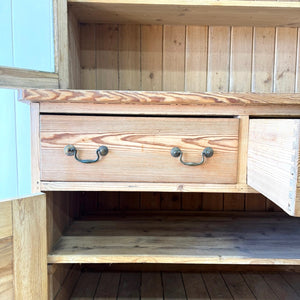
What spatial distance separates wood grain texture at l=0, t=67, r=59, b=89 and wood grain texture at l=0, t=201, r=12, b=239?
42 centimetres

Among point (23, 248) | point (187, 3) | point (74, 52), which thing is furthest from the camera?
point (74, 52)

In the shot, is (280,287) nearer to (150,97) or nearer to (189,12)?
(150,97)

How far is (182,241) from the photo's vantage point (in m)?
0.88

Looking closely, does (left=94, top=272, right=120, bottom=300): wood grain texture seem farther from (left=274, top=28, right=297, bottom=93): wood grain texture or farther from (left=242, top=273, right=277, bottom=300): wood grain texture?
(left=274, top=28, right=297, bottom=93): wood grain texture

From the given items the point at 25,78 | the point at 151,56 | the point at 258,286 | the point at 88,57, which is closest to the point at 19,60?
the point at 25,78

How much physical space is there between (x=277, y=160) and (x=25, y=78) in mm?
806

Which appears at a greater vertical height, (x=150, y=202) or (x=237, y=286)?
(x=150, y=202)

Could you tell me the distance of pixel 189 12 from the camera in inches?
41.4

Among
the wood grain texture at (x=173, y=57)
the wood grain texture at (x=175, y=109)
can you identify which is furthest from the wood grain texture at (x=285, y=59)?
the wood grain texture at (x=175, y=109)

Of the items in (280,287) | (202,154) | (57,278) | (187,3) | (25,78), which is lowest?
(280,287)

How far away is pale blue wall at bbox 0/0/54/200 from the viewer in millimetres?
896

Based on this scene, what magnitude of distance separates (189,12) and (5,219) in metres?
0.96

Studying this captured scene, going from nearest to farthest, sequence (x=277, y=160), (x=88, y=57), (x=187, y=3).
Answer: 1. (x=277, y=160)
2. (x=187, y=3)
3. (x=88, y=57)

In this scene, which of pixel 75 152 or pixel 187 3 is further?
pixel 187 3
